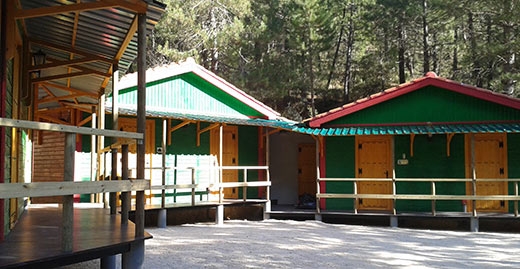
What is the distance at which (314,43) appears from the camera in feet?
77.0

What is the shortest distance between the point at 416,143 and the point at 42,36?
1003 centimetres

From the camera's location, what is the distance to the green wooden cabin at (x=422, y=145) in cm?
1320

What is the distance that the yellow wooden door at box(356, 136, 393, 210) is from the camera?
1420 cm

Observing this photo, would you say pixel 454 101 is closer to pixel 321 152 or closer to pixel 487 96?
pixel 487 96

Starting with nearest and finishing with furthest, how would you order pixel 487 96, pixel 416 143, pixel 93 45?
pixel 93 45
pixel 487 96
pixel 416 143

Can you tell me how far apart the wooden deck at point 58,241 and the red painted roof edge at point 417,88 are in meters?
8.18

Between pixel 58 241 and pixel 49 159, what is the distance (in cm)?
938

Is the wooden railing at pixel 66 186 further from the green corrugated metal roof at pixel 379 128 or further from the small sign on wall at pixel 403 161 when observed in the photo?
the small sign on wall at pixel 403 161

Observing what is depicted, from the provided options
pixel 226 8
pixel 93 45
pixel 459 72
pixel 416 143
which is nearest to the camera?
pixel 93 45

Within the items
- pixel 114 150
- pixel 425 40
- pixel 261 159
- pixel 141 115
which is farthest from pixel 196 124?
pixel 425 40

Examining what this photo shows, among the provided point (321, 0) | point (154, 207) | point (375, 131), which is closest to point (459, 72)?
point (321, 0)

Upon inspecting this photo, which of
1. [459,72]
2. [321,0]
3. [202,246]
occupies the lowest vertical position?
[202,246]

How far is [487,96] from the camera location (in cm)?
1297

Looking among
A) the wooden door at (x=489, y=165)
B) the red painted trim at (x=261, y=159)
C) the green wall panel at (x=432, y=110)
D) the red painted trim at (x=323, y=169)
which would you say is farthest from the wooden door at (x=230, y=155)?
the wooden door at (x=489, y=165)
